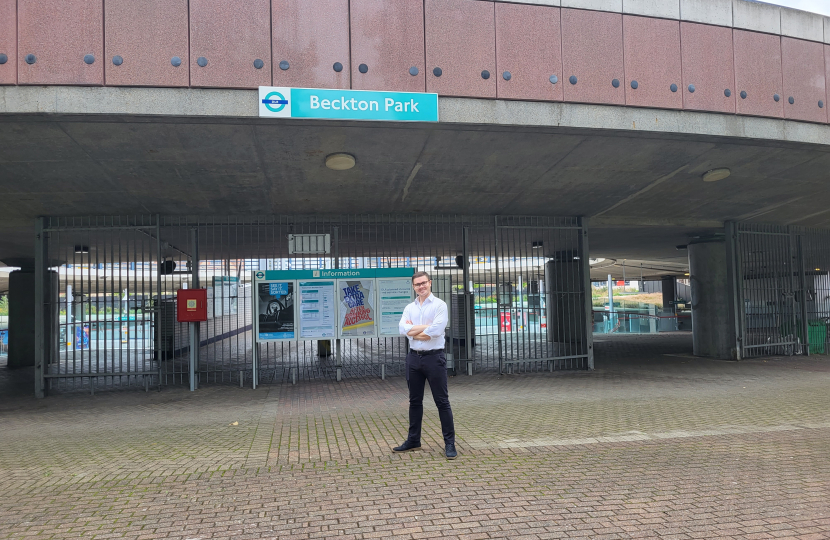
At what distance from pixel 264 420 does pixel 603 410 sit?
4.39 metres

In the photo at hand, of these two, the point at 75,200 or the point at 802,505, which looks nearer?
the point at 802,505

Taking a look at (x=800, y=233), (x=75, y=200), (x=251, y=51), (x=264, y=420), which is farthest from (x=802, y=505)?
(x=800, y=233)

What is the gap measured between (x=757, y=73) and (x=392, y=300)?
22.5ft

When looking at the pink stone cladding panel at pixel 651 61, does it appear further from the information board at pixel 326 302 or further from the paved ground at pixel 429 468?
the information board at pixel 326 302

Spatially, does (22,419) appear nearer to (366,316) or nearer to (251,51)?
(366,316)

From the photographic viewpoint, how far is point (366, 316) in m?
10.4

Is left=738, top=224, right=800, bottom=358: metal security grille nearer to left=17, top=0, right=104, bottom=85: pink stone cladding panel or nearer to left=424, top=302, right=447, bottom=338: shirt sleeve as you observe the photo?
left=424, top=302, right=447, bottom=338: shirt sleeve

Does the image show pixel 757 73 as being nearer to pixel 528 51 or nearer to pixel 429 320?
pixel 528 51

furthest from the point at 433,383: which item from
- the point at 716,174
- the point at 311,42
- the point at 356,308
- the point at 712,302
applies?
the point at 712,302

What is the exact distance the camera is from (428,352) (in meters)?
5.03

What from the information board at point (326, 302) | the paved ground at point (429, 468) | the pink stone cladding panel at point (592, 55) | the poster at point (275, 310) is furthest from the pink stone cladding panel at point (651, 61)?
the poster at point (275, 310)

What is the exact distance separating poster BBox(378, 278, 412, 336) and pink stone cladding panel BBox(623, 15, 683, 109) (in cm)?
497

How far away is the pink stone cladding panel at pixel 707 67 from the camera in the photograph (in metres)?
8.00

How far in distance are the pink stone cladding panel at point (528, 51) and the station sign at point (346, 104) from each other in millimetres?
1126
